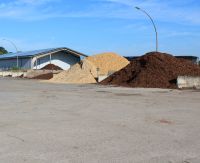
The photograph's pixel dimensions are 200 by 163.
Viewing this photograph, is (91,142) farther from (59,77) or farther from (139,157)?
(59,77)

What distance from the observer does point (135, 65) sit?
148 ft

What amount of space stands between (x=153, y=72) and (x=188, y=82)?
5082 mm

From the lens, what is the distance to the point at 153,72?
136ft

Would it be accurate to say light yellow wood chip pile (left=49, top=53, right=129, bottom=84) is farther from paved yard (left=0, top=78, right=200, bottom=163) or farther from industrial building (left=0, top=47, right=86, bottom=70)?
paved yard (left=0, top=78, right=200, bottom=163)

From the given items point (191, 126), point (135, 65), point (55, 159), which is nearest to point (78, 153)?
point (55, 159)

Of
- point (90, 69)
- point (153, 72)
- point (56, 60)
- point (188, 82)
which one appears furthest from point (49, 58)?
point (188, 82)

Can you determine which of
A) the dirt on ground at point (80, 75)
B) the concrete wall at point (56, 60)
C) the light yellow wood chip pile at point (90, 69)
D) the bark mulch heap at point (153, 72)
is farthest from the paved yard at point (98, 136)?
the concrete wall at point (56, 60)

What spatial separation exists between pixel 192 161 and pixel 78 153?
6.97ft

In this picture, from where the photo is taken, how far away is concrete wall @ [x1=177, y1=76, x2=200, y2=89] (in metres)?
36.4

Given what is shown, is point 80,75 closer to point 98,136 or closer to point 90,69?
point 90,69

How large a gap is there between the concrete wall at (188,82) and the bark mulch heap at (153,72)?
0.54 m

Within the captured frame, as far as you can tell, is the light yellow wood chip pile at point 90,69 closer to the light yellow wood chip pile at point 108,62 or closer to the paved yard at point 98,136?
the light yellow wood chip pile at point 108,62

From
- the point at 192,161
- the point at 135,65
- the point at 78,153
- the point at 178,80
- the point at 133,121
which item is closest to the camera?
the point at 192,161

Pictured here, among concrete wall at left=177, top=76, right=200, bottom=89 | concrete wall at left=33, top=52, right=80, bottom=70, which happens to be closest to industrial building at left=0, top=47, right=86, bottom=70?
concrete wall at left=33, top=52, right=80, bottom=70
